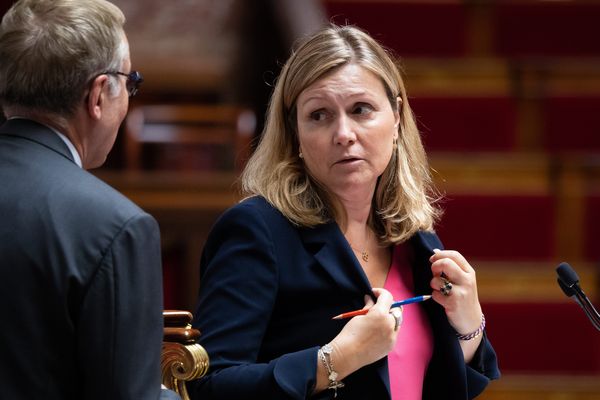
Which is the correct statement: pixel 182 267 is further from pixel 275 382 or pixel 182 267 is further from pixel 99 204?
pixel 99 204

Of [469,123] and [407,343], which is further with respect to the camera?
[469,123]

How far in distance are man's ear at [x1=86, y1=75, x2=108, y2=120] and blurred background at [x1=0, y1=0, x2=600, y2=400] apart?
104 centimetres

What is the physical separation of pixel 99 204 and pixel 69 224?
0.07 ft

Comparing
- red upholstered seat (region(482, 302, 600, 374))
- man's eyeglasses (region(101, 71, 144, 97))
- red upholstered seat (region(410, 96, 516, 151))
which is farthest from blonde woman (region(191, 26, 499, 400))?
red upholstered seat (region(410, 96, 516, 151))

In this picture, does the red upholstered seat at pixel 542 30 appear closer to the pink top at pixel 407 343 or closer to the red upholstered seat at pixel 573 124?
the red upholstered seat at pixel 573 124

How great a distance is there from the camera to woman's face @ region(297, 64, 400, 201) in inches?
38.3

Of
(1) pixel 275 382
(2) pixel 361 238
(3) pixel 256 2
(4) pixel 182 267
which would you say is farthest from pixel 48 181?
(3) pixel 256 2

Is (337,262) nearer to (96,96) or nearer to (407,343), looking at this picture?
(407,343)

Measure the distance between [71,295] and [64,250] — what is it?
1.1 inches

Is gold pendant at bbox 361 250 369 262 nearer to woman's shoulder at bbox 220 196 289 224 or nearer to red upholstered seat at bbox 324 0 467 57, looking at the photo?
woman's shoulder at bbox 220 196 289 224

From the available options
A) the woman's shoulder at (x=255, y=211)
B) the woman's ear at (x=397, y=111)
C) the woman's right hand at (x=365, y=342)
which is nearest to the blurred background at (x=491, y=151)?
the woman's ear at (x=397, y=111)

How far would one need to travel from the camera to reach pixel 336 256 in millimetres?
959

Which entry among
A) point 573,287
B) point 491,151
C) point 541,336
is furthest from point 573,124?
point 573,287

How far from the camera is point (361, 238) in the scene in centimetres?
102
